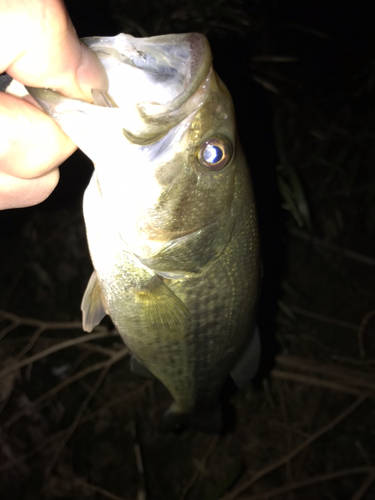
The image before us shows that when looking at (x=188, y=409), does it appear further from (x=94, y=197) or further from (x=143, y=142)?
(x=143, y=142)

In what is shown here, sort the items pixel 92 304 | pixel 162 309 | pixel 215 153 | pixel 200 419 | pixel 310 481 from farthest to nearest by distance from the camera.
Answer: pixel 310 481
pixel 200 419
pixel 92 304
pixel 162 309
pixel 215 153

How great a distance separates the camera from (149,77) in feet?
3.35

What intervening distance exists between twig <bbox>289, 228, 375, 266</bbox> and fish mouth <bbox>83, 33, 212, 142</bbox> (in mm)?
2883

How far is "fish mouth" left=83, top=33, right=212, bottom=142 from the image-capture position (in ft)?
3.34

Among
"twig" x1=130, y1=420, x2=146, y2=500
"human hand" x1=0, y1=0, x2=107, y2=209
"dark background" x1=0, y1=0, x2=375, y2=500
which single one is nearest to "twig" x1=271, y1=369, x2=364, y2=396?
"dark background" x1=0, y1=0, x2=375, y2=500

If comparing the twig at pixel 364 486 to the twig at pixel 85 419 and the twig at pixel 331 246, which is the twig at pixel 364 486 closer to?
the twig at pixel 331 246

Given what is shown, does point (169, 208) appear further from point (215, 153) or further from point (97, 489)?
point (97, 489)

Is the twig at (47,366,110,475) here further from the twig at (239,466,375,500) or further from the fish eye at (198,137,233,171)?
the fish eye at (198,137,233,171)

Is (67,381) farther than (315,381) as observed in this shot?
No

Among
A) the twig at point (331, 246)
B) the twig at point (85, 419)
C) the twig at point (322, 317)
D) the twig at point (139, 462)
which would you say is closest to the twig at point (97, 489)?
the twig at point (139, 462)

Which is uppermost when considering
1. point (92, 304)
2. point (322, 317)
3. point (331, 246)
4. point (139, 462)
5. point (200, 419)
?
point (92, 304)

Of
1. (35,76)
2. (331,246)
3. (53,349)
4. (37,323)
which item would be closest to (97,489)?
(53,349)

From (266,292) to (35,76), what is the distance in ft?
10.1

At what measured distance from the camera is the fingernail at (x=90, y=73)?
0.94m
